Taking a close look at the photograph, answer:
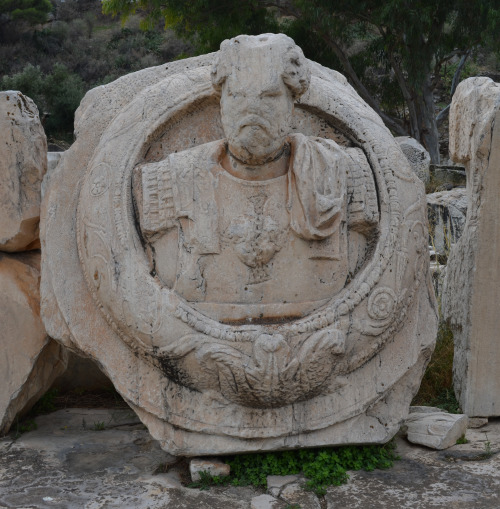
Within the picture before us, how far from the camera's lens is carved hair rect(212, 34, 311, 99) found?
304 centimetres

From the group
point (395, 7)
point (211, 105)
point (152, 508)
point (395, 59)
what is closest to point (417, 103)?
point (395, 59)

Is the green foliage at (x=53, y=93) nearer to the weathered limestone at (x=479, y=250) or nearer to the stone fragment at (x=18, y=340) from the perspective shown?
the stone fragment at (x=18, y=340)

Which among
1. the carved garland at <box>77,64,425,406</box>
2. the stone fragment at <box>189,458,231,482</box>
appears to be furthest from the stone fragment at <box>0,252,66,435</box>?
the stone fragment at <box>189,458,231,482</box>

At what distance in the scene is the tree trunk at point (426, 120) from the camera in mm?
12773

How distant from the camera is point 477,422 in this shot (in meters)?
4.08

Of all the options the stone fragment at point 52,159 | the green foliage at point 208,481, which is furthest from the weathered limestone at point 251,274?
the stone fragment at point 52,159

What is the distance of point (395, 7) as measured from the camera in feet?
37.5

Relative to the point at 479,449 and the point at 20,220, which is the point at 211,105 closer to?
the point at 20,220

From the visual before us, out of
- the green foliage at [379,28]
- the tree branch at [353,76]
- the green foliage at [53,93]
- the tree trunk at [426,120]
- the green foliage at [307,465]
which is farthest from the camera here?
the green foliage at [53,93]

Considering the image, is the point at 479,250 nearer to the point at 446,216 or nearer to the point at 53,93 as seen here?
the point at 446,216

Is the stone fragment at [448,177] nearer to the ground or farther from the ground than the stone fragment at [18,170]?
farther from the ground

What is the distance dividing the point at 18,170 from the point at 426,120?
32.7ft

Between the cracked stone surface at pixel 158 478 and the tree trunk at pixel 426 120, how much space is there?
9484 mm

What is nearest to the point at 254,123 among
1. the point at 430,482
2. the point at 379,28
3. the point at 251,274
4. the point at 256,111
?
the point at 256,111
